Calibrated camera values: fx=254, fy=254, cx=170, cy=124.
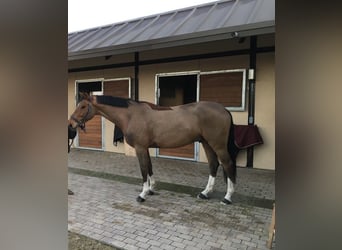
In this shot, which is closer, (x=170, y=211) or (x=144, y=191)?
(x=170, y=211)

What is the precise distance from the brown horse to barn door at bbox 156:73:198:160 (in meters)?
2.38

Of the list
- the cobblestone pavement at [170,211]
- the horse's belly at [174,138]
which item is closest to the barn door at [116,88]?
the cobblestone pavement at [170,211]

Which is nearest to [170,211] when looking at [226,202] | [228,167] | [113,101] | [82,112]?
[226,202]

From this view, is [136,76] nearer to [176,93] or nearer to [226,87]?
[176,93]

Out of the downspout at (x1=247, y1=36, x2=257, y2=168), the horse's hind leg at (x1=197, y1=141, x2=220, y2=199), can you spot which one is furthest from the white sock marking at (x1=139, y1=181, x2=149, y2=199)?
the downspout at (x1=247, y1=36, x2=257, y2=168)

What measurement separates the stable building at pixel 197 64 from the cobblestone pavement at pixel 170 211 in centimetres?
106

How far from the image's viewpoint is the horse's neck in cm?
350

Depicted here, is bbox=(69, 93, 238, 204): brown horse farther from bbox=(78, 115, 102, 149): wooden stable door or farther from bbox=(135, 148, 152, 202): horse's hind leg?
bbox=(78, 115, 102, 149): wooden stable door

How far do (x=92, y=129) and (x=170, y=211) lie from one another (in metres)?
5.01

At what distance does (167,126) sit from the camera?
345 centimetres

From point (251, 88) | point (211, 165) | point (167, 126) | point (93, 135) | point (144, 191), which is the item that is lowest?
point (144, 191)

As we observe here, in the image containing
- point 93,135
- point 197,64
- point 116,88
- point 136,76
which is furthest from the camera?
point 93,135
